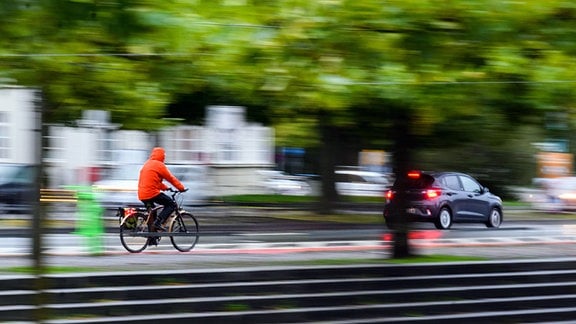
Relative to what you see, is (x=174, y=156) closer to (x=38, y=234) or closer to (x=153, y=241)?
(x=153, y=241)

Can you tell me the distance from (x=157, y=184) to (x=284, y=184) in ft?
93.1

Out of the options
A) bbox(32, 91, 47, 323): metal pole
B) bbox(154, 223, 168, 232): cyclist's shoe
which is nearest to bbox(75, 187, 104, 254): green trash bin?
bbox(154, 223, 168, 232): cyclist's shoe

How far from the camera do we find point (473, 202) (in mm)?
21031

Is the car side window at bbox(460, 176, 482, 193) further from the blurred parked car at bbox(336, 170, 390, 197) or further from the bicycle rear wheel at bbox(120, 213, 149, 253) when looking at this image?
the blurred parked car at bbox(336, 170, 390, 197)

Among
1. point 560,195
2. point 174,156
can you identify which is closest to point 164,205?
point 560,195

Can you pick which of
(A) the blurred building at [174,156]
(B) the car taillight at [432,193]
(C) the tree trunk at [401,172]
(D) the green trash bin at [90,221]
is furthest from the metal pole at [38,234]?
(A) the blurred building at [174,156]

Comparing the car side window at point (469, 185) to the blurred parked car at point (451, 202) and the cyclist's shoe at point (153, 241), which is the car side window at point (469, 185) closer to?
the blurred parked car at point (451, 202)

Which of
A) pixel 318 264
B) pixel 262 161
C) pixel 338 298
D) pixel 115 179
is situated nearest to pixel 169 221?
pixel 318 264

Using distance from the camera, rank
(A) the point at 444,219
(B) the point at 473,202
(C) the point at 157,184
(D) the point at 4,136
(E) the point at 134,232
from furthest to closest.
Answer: (D) the point at 4,136, (B) the point at 473,202, (A) the point at 444,219, (E) the point at 134,232, (C) the point at 157,184

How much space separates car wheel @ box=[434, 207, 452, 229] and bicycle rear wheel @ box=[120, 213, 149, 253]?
8981 mm

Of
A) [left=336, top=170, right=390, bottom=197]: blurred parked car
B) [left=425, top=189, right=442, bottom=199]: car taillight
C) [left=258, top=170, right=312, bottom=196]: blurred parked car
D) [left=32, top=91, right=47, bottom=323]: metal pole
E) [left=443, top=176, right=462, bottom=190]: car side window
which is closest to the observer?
[left=32, top=91, right=47, bottom=323]: metal pole

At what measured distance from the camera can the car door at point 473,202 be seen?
2084cm

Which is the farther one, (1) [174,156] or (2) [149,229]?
(1) [174,156]

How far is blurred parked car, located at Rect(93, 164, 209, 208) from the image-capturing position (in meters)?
23.4
